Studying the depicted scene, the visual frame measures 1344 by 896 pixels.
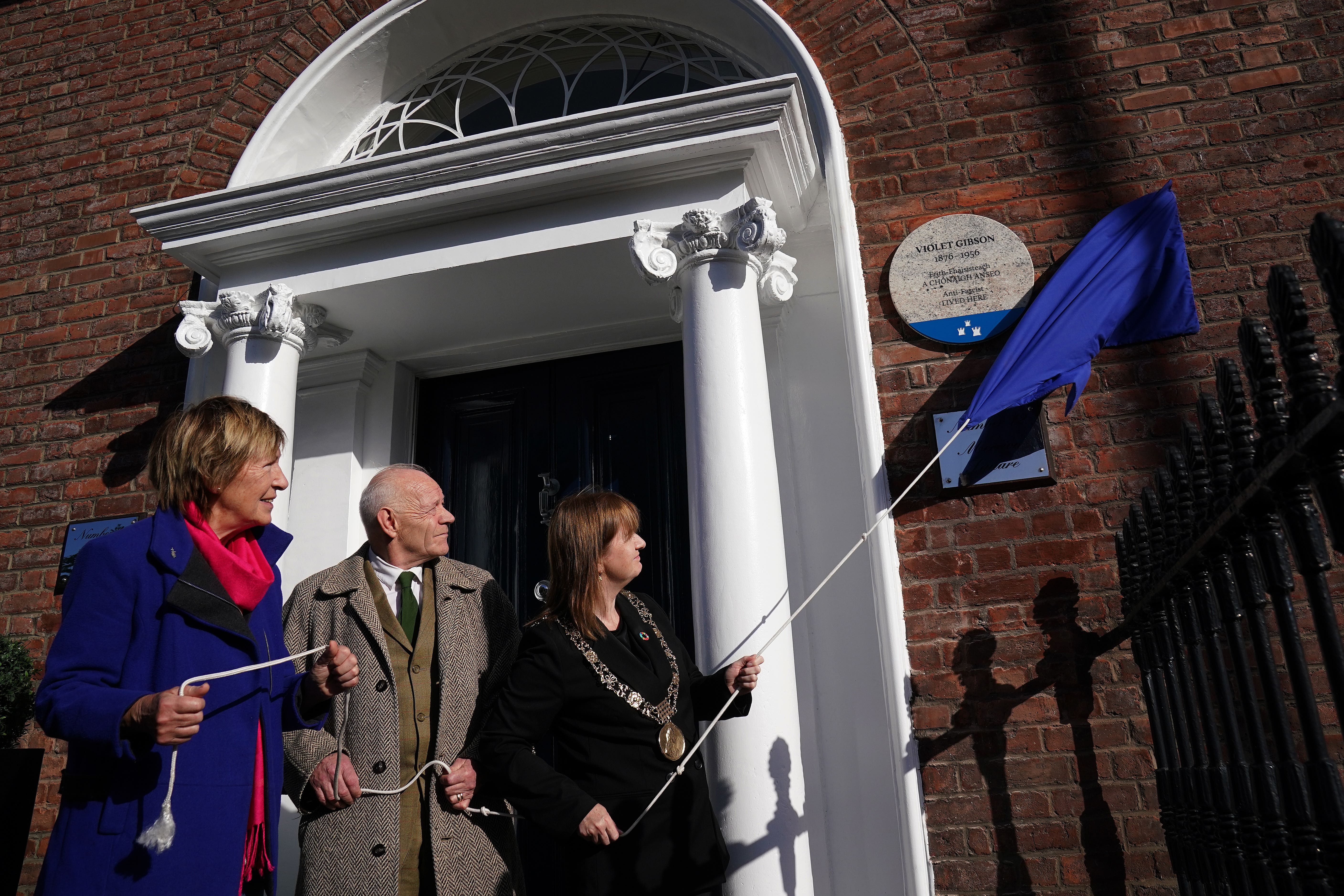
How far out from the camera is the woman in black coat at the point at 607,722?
213 centimetres

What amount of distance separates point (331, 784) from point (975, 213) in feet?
10.1

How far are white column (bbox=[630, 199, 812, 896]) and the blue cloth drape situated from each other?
0.77 metres

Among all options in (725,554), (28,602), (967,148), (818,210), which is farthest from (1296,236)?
(28,602)

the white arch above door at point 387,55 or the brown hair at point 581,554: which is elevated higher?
the white arch above door at point 387,55

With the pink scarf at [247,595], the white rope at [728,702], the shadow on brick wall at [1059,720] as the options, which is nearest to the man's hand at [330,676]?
the pink scarf at [247,595]

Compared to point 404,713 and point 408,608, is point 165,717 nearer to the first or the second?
point 404,713

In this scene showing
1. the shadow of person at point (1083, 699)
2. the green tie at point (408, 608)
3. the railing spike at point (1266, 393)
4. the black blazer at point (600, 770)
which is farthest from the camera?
the shadow of person at point (1083, 699)

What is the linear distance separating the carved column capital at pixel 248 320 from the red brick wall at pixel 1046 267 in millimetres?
2371

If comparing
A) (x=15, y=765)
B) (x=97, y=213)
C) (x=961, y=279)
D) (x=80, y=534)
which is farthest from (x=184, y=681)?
(x=97, y=213)

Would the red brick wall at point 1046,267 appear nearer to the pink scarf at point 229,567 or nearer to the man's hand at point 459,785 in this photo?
the man's hand at point 459,785

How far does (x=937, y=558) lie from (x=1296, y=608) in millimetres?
1187

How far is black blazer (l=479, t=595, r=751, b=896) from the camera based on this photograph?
212 cm

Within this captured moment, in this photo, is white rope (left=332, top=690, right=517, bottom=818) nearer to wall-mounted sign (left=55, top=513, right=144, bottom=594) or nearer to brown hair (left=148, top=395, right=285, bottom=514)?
brown hair (left=148, top=395, right=285, bottom=514)

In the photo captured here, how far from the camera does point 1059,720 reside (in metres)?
3.17
